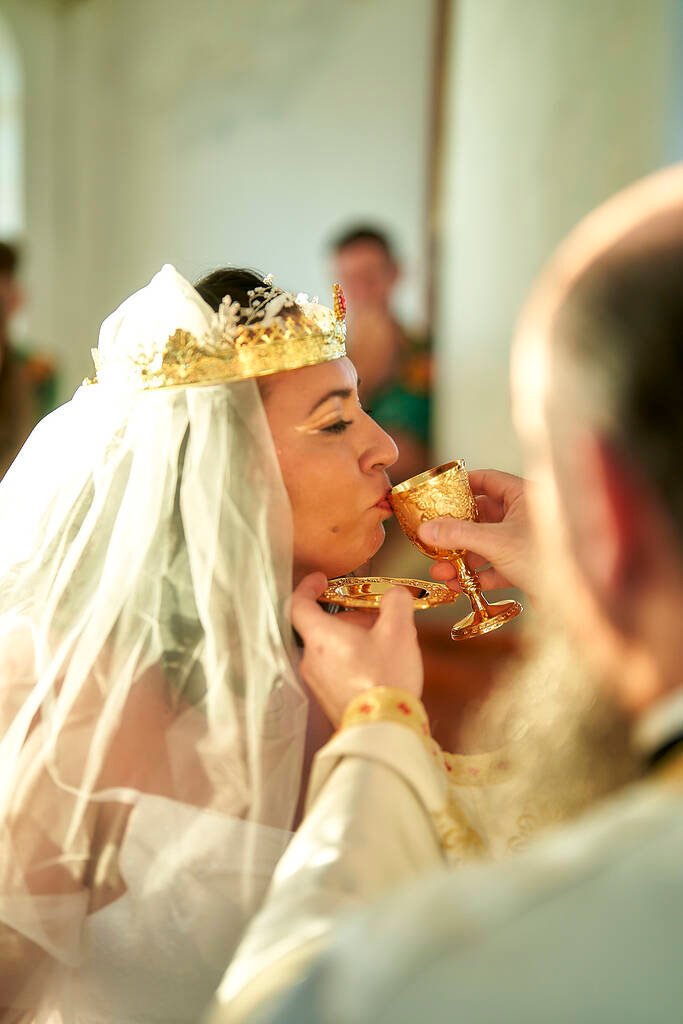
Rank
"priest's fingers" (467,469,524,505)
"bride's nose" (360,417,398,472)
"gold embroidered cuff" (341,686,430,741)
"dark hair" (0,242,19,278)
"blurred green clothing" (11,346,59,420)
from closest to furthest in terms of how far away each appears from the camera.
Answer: "gold embroidered cuff" (341,686,430,741) < "bride's nose" (360,417,398,472) < "priest's fingers" (467,469,524,505) < "dark hair" (0,242,19,278) < "blurred green clothing" (11,346,59,420)

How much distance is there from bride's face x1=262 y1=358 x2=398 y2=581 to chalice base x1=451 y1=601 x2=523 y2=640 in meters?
0.24

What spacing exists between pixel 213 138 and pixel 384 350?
2693 mm

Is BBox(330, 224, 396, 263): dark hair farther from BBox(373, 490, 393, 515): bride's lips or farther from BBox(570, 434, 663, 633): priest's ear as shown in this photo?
BBox(570, 434, 663, 633): priest's ear

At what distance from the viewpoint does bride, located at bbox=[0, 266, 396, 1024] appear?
172cm

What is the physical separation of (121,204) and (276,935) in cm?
801

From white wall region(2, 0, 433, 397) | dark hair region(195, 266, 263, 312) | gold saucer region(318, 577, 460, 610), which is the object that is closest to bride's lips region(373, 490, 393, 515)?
gold saucer region(318, 577, 460, 610)

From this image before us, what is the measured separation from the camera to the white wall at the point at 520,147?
4.76 m

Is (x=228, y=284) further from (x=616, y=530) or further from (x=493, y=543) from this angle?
(x=616, y=530)

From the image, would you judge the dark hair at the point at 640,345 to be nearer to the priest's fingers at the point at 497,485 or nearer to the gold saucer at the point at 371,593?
the gold saucer at the point at 371,593

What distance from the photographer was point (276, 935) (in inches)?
39.4

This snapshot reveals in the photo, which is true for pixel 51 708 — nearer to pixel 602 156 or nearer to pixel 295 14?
pixel 602 156

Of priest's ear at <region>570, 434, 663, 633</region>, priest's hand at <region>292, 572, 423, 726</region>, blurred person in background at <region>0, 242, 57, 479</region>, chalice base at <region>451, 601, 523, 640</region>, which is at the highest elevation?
priest's ear at <region>570, 434, 663, 633</region>

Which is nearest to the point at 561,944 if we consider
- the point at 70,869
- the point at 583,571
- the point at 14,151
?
the point at 583,571

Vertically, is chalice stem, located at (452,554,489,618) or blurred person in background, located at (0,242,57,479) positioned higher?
chalice stem, located at (452,554,489,618)
